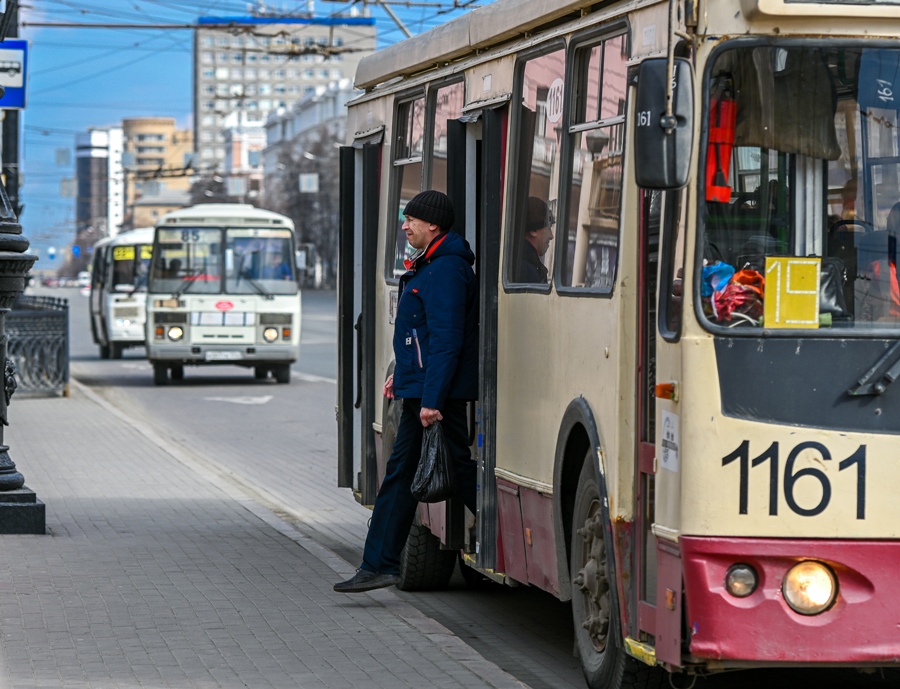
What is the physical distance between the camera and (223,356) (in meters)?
26.8

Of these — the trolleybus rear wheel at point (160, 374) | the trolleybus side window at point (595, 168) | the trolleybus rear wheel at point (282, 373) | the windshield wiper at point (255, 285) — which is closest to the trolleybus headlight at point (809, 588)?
the trolleybus side window at point (595, 168)

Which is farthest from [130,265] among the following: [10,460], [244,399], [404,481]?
[404,481]

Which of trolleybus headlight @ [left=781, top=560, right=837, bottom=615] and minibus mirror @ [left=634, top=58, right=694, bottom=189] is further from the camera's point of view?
trolleybus headlight @ [left=781, top=560, right=837, bottom=615]

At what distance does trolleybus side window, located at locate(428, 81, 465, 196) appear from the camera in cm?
814

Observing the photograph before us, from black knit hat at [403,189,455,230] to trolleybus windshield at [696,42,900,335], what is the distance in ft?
8.18

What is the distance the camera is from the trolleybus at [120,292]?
115ft

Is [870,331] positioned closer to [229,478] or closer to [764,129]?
[764,129]

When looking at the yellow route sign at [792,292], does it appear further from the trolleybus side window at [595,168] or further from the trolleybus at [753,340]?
the trolleybus side window at [595,168]

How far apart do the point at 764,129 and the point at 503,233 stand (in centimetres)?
212

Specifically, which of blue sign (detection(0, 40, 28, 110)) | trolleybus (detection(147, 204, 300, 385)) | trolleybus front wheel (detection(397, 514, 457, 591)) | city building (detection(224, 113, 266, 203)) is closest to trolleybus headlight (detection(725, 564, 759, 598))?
trolleybus front wheel (detection(397, 514, 457, 591))

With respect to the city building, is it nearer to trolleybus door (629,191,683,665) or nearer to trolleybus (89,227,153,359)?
trolleybus (89,227,153,359)

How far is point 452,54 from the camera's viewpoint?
8.21 metres

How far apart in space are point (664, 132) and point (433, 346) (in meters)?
2.59

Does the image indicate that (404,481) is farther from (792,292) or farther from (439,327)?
(792,292)
